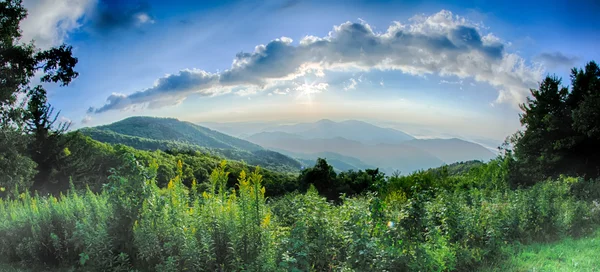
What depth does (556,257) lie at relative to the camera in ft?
19.7

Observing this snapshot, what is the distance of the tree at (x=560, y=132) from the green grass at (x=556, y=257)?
15.1 metres

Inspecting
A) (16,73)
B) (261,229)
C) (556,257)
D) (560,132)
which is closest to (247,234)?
(261,229)

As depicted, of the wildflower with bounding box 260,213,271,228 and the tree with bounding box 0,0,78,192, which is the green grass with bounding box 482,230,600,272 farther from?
the tree with bounding box 0,0,78,192

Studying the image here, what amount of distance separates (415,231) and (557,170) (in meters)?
22.3

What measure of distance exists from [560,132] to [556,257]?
66.2 ft

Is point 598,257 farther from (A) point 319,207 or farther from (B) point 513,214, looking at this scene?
(A) point 319,207

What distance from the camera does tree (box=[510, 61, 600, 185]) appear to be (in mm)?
18578

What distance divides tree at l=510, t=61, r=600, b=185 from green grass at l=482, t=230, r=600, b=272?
49.4ft

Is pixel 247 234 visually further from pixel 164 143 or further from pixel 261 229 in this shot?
pixel 164 143

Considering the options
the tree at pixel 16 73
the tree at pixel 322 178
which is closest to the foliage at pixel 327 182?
the tree at pixel 322 178

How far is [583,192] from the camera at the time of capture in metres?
11.6

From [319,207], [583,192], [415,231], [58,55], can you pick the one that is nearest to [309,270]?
[319,207]

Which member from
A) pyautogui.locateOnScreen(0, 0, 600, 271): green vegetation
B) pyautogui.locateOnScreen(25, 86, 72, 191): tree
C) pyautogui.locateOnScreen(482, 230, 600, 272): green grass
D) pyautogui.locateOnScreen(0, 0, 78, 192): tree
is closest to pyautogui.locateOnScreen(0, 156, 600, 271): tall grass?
pyautogui.locateOnScreen(0, 0, 600, 271): green vegetation

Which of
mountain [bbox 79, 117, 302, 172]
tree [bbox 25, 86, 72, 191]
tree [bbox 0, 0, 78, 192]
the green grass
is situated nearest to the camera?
the green grass
